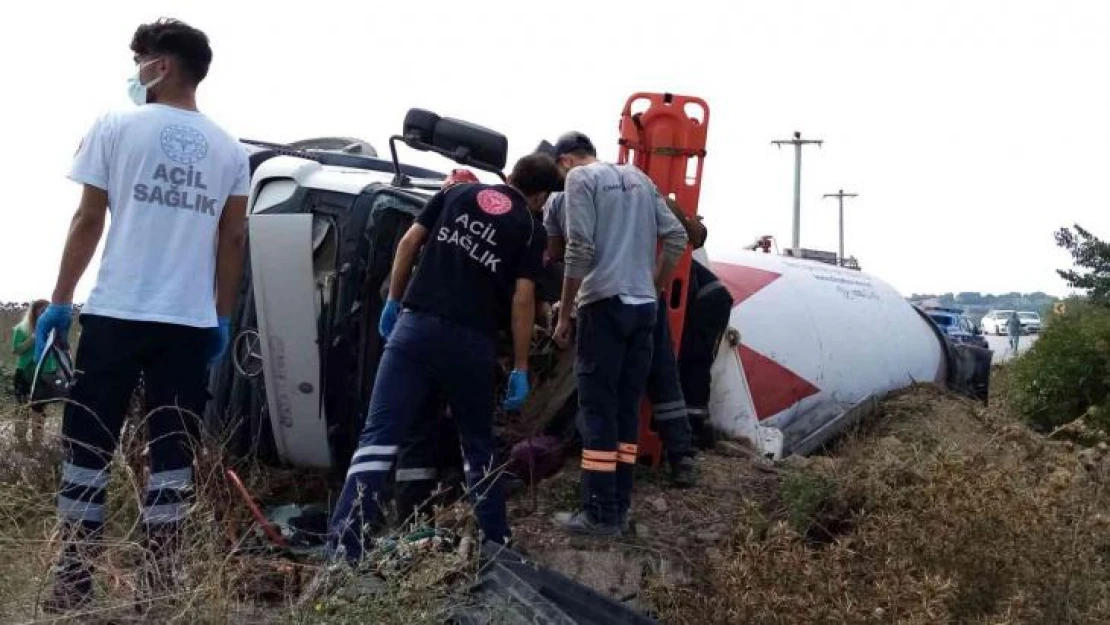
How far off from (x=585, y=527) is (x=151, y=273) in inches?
80.6

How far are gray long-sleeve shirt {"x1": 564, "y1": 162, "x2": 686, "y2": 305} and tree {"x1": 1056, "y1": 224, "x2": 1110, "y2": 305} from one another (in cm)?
792

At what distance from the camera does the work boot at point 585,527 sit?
16.3 ft

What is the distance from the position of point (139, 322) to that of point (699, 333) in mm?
3259

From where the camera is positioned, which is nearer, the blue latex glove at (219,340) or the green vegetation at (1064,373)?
the blue latex glove at (219,340)

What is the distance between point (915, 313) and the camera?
9.04 m

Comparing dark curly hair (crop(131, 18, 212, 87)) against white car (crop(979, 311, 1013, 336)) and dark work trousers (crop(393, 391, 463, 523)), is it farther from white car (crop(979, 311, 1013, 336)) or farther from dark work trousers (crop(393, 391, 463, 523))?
white car (crop(979, 311, 1013, 336))

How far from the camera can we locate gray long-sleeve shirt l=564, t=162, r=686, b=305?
5.16m

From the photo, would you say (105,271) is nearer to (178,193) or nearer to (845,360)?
(178,193)

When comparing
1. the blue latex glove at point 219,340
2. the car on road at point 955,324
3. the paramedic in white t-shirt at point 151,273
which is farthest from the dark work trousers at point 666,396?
the car on road at point 955,324

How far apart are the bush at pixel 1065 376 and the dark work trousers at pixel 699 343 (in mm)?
3757

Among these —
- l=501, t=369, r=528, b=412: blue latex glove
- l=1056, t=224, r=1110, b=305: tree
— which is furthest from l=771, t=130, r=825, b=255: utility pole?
l=501, t=369, r=528, b=412: blue latex glove

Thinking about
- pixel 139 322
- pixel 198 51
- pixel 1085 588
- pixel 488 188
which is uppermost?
pixel 198 51

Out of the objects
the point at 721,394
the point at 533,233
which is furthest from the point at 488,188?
the point at 721,394

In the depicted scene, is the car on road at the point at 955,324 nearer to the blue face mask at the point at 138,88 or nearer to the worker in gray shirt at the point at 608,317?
the worker in gray shirt at the point at 608,317
